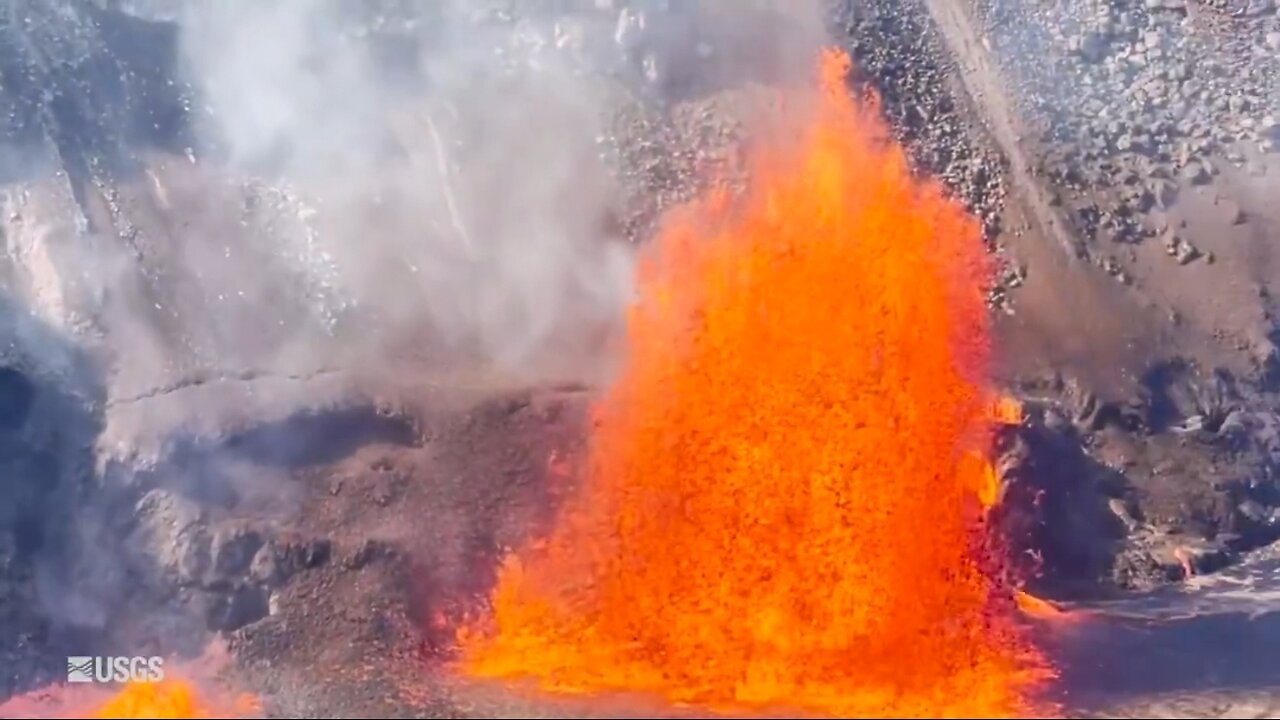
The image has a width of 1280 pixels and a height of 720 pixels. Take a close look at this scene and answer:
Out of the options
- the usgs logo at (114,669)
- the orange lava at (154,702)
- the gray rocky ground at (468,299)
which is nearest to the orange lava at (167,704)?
the orange lava at (154,702)

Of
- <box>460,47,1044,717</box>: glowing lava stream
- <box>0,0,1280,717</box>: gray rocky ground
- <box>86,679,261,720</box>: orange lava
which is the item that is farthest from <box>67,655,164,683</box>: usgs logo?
<box>460,47,1044,717</box>: glowing lava stream

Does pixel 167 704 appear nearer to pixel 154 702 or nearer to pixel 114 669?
pixel 154 702

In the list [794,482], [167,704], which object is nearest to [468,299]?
[794,482]

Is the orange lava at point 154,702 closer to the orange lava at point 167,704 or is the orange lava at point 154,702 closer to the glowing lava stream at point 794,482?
the orange lava at point 167,704

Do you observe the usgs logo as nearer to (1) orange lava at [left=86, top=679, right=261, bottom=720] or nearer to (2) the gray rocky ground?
(1) orange lava at [left=86, top=679, right=261, bottom=720]

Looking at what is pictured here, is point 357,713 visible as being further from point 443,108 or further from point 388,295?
point 443,108

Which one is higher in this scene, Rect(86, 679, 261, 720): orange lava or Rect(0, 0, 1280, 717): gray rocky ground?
Rect(0, 0, 1280, 717): gray rocky ground

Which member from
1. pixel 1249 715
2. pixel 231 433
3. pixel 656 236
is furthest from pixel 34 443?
pixel 1249 715
